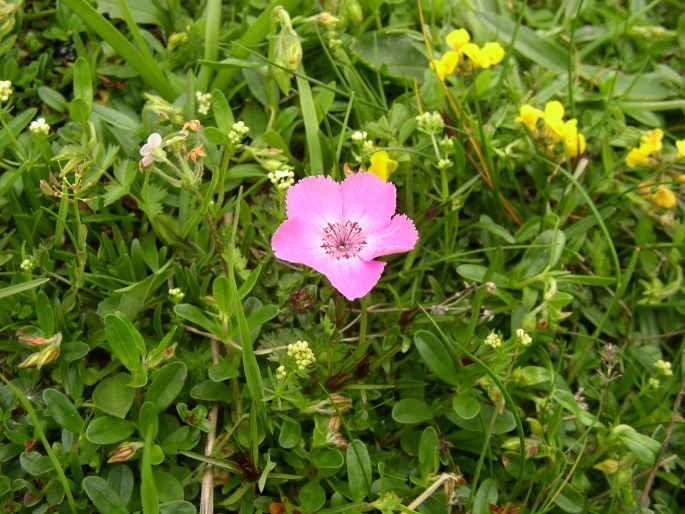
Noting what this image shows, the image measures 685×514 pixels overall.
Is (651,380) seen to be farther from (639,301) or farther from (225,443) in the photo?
(225,443)

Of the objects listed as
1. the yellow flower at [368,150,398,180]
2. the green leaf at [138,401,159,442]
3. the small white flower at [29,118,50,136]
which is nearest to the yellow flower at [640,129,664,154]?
the yellow flower at [368,150,398,180]

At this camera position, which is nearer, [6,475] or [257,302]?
[6,475]

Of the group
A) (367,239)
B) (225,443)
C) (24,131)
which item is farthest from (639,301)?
(24,131)

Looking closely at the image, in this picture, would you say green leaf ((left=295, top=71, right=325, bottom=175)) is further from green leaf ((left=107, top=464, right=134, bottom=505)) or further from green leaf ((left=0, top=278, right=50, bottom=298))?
green leaf ((left=107, top=464, right=134, bottom=505))

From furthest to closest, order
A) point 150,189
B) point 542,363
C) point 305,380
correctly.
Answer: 1. point 542,363
2. point 150,189
3. point 305,380

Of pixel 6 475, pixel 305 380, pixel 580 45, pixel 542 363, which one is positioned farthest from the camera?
pixel 580 45

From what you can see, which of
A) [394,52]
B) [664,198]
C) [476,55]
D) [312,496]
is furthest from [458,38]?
[312,496]

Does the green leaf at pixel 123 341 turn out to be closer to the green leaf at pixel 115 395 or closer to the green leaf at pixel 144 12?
the green leaf at pixel 115 395
